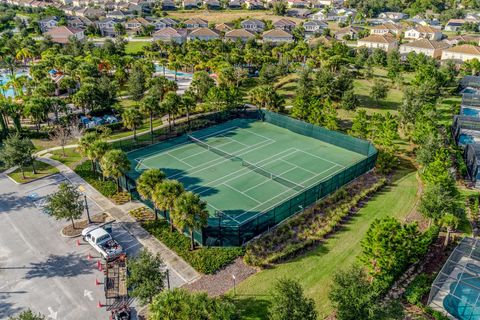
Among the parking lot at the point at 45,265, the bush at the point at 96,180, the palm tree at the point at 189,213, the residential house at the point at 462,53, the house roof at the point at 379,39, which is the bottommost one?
the parking lot at the point at 45,265

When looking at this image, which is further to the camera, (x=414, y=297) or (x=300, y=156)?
(x=300, y=156)

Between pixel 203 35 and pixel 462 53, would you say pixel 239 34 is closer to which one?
pixel 203 35

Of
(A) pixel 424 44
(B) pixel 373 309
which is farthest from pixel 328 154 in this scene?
(A) pixel 424 44

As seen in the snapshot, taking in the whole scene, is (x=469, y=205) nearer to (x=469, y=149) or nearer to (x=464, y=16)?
(x=469, y=149)

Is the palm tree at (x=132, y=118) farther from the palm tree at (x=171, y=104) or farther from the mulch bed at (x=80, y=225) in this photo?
the mulch bed at (x=80, y=225)

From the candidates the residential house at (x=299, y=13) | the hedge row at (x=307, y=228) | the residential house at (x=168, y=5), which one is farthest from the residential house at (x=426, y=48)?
the residential house at (x=168, y=5)
